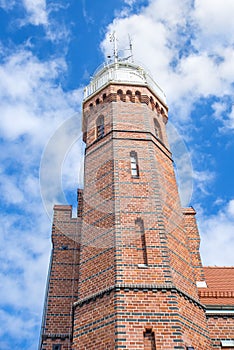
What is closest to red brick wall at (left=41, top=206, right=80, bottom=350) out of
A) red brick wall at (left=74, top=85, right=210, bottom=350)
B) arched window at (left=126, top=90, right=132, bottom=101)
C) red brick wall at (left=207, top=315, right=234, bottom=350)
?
red brick wall at (left=74, top=85, right=210, bottom=350)

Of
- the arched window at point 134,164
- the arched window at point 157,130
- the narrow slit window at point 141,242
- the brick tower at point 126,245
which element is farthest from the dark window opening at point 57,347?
the arched window at point 157,130

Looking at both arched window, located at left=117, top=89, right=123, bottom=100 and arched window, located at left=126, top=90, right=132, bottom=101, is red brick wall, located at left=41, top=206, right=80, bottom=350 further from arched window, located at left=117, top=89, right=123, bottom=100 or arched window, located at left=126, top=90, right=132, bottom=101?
arched window, located at left=126, top=90, right=132, bottom=101

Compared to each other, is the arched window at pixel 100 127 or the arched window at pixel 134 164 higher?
the arched window at pixel 100 127

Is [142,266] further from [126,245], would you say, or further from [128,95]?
[128,95]

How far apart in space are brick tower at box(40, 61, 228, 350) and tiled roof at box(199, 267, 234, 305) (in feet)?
1.47

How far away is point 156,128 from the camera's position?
14.7 metres

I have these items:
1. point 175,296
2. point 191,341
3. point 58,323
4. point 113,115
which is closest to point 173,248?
point 175,296

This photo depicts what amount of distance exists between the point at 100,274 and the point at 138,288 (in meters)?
1.14

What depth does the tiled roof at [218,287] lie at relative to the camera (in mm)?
10392

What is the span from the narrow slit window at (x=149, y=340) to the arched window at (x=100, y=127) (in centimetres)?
716

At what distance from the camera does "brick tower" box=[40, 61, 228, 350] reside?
852cm

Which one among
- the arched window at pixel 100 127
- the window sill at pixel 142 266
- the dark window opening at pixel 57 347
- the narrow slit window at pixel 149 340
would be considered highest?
the arched window at pixel 100 127

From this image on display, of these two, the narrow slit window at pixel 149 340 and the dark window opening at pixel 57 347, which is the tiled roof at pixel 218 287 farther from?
the dark window opening at pixel 57 347

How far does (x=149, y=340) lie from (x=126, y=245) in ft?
7.93
